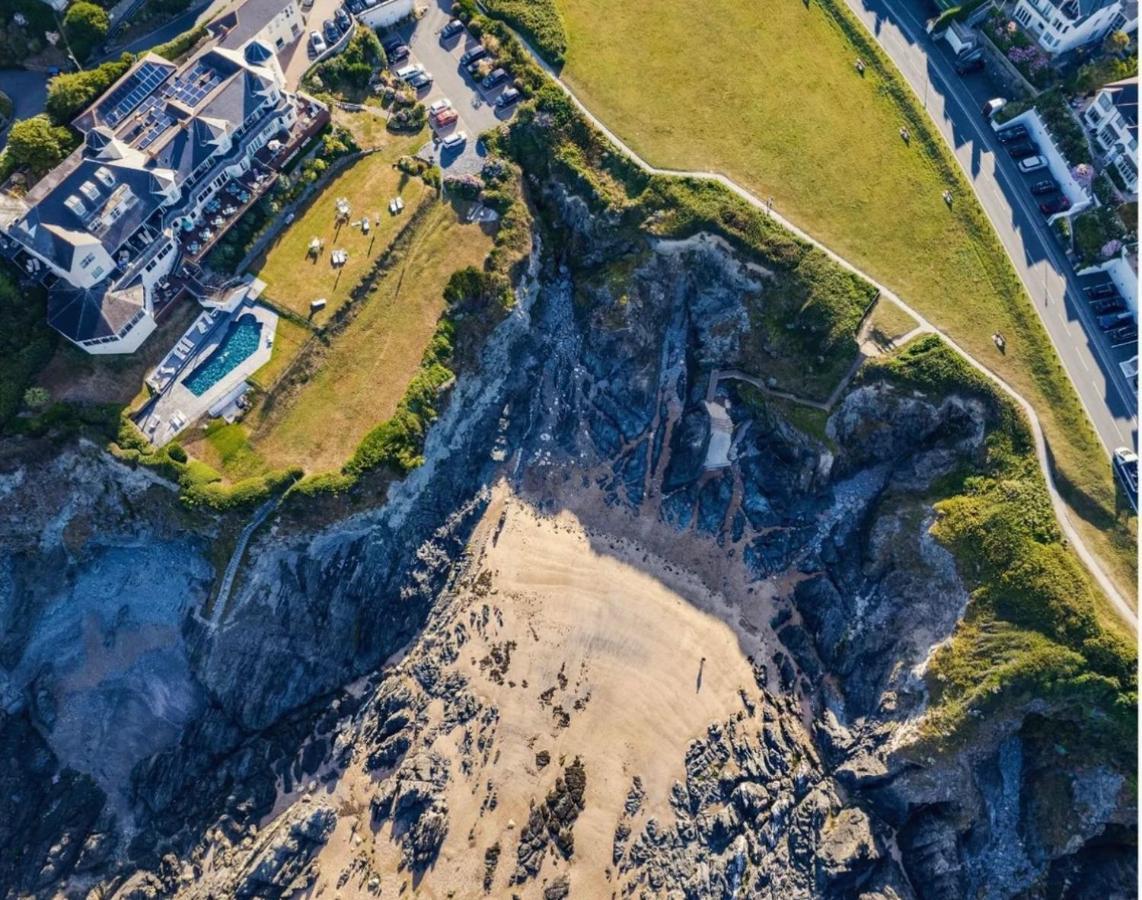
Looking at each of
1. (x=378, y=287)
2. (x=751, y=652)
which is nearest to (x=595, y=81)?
(x=378, y=287)

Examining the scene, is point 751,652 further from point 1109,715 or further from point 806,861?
point 1109,715

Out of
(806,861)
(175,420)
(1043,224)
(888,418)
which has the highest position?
(1043,224)

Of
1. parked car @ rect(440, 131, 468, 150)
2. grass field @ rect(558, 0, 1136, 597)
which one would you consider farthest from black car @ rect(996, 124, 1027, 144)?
parked car @ rect(440, 131, 468, 150)

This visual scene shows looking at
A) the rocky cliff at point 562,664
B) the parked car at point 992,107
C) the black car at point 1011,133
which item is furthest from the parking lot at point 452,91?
the black car at point 1011,133

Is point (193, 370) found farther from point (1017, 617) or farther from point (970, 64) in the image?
point (970, 64)

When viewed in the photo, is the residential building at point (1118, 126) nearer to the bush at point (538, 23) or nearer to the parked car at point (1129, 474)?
the parked car at point (1129, 474)

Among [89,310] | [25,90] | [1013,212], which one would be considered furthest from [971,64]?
[25,90]
